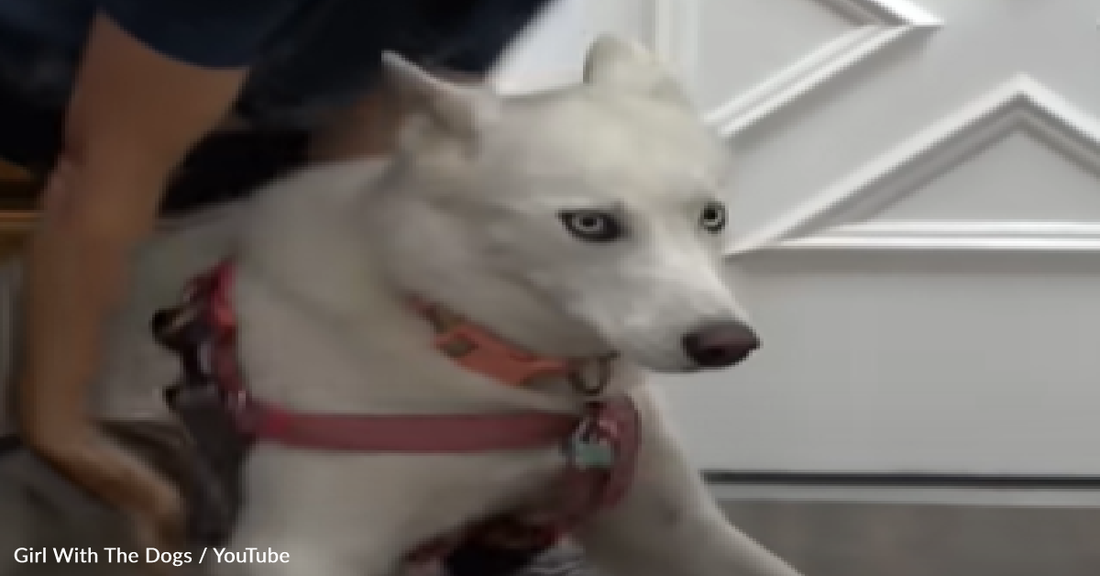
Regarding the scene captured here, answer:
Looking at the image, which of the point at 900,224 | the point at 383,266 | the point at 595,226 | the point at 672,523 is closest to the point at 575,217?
the point at 595,226

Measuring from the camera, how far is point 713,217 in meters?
0.75

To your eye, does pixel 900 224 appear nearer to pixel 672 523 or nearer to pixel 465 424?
pixel 672 523

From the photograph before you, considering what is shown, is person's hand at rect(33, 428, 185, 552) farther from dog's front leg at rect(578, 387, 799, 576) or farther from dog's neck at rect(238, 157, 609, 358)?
dog's front leg at rect(578, 387, 799, 576)

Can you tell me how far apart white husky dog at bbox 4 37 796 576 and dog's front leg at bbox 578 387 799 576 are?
29 mm

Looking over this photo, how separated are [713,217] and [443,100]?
0.15 metres

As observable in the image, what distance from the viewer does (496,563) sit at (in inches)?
36.2

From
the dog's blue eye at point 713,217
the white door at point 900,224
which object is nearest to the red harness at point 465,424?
the dog's blue eye at point 713,217

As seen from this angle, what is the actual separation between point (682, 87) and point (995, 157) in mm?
612

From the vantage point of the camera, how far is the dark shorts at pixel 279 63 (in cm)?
85

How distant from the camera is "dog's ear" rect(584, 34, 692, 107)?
2.59ft

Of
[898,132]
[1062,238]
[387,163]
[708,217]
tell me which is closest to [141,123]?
[387,163]

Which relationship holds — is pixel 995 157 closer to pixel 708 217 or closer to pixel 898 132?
pixel 898 132

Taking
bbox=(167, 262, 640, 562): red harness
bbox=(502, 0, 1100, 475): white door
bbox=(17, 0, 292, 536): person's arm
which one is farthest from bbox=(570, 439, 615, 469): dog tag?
bbox=(502, 0, 1100, 475): white door

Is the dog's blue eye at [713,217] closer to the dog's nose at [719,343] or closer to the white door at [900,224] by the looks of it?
the dog's nose at [719,343]
